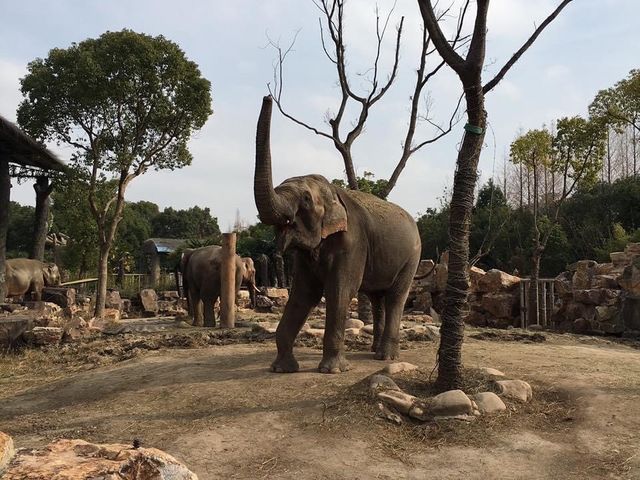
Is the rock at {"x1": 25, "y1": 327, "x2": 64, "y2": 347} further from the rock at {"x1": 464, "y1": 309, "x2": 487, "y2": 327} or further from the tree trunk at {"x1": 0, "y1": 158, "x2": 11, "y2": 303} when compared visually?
the rock at {"x1": 464, "y1": 309, "x2": 487, "y2": 327}

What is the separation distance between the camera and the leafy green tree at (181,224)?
62.9 meters

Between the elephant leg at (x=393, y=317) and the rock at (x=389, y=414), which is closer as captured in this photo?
the rock at (x=389, y=414)

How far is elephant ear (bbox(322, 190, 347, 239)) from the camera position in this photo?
6.18 metres

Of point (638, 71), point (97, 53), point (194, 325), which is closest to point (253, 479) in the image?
point (194, 325)

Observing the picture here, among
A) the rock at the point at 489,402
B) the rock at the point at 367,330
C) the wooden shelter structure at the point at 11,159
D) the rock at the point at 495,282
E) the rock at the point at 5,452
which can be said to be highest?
the wooden shelter structure at the point at 11,159

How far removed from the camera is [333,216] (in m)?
6.25

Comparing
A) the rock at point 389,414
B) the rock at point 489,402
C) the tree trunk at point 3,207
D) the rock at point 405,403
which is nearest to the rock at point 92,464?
the rock at point 389,414

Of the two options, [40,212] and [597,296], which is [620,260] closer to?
[597,296]

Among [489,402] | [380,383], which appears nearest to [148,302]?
[380,383]

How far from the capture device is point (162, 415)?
17.1ft

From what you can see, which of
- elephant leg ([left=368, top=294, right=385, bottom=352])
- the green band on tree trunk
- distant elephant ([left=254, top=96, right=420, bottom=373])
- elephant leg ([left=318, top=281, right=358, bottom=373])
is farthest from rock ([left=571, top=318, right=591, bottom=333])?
the green band on tree trunk

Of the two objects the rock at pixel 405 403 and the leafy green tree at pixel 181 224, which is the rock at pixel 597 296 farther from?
the leafy green tree at pixel 181 224

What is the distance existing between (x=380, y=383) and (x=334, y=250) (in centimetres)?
166

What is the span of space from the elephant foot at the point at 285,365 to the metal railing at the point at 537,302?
9671 millimetres
